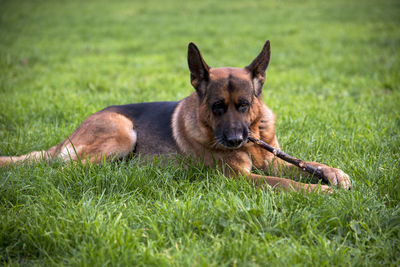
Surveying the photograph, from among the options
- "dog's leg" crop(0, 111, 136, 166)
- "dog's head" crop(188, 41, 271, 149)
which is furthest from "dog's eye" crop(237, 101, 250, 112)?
"dog's leg" crop(0, 111, 136, 166)

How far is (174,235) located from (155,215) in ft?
0.78

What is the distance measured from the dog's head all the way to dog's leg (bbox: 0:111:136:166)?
3.27 ft

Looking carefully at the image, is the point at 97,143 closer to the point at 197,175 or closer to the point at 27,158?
the point at 27,158

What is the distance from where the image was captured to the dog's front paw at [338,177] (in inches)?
120

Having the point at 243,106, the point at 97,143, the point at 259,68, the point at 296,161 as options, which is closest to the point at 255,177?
the point at 296,161

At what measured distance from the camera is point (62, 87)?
23.6 feet

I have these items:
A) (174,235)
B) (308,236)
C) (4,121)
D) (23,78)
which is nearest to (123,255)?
(174,235)

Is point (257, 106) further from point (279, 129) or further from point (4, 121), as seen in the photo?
point (4, 121)

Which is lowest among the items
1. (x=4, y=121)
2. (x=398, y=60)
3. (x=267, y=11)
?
(x=4, y=121)

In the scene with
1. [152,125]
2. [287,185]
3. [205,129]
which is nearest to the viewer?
[287,185]

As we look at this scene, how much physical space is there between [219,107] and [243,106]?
242mm

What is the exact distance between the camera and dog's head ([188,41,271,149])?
3.25m

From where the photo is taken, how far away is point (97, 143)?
3795 mm

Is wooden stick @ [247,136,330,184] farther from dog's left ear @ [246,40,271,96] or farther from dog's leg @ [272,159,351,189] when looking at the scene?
dog's left ear @ [246,40,271,96]
